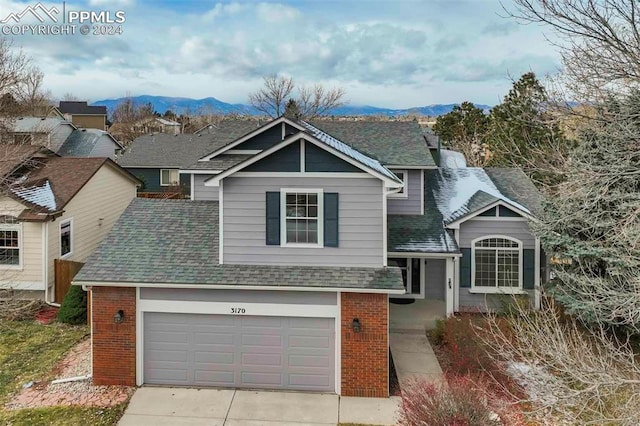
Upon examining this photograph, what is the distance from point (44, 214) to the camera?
1647 centimetres

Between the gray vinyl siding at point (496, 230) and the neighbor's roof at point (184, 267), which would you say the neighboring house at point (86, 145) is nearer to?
the neighbor's roof at point (184, 267)

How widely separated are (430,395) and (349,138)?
13355 mm

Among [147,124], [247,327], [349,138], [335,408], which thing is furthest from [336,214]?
[147,124]

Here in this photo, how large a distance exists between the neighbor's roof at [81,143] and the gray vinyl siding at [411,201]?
3292 centimetres

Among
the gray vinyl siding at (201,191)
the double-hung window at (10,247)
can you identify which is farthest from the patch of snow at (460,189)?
the double-hung window at (10,247)

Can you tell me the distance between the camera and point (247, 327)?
1096 cm

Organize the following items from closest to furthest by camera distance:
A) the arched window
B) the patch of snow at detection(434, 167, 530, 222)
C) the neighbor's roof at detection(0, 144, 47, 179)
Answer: the neighbor's roof at detection(0, 144, 47, 179) < the arched window < the patch of snow at detection(434, 167, 530, 222)

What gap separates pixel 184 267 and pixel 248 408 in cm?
356

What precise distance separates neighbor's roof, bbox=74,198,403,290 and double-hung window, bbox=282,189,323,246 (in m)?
0.70

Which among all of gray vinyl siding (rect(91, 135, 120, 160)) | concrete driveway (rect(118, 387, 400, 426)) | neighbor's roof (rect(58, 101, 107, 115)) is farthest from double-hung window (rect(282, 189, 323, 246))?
neighbor's roof (rect(58, 101, 107, 115))

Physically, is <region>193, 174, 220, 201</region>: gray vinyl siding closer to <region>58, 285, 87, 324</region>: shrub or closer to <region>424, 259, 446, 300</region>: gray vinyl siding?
<region>58, 285, 87, 324</region>: shrub

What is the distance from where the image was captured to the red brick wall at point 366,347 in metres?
10.5

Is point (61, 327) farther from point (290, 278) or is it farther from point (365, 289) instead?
point (365, 289)

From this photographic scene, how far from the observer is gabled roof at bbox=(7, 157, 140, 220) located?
1670 cm
